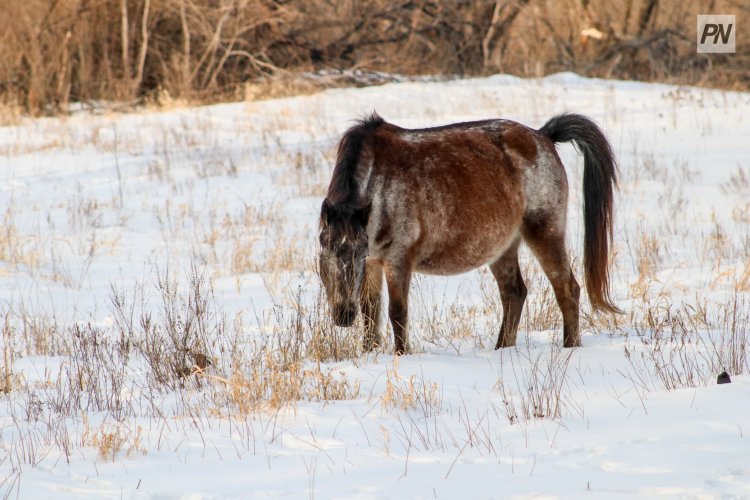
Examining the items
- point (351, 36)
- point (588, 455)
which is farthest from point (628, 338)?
point (351, 36)

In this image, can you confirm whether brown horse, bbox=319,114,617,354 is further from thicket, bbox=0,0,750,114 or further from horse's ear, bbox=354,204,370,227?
thicket, bbox=0,0,750,114

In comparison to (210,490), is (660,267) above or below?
above

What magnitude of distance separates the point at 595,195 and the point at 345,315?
2389 mm

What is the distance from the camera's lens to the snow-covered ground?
3.86 m

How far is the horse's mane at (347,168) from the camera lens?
19.3 feet

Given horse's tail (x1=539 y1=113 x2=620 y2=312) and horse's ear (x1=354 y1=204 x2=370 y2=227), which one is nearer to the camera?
horse's ear (x1=354 y1=204 x2=370 y2=227)

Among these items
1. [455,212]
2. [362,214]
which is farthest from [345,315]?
[455,212]

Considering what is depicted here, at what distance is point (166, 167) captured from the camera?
14680mm

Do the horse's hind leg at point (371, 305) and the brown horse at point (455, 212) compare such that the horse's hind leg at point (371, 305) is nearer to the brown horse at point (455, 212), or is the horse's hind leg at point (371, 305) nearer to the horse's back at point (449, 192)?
the brown horse at point (455, 212)

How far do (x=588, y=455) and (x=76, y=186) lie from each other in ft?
37.5


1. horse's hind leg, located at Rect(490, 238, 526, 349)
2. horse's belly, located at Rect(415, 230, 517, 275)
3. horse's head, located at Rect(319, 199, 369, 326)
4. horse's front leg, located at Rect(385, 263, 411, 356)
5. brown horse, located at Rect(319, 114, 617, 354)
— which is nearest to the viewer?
horse's head, located at Rect(319, 199, 369, 326)

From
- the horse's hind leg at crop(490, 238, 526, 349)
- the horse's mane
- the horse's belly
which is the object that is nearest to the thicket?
the horse's hind leg at crop(490, 238, 526, 349)

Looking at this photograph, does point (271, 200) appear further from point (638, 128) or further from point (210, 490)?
point (210, 490)

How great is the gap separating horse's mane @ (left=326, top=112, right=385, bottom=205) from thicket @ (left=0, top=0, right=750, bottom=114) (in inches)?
650
